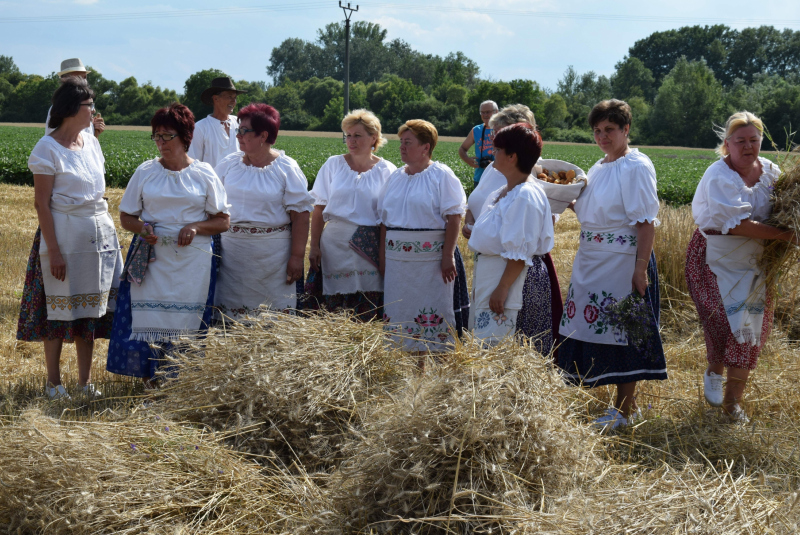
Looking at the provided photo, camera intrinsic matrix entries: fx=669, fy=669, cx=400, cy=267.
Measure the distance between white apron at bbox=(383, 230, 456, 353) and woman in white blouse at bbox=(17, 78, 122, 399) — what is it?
6.30ft

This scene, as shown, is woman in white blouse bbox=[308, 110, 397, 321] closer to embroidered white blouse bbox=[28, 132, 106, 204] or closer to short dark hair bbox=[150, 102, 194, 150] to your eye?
short dark hair bbox=[150, 102, 194, 150]

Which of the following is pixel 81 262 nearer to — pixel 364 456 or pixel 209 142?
pixel 209 142

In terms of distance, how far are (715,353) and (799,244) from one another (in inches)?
31.5

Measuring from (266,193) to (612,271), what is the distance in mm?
2344

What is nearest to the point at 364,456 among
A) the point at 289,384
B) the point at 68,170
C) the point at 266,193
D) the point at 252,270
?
the point at 289,384

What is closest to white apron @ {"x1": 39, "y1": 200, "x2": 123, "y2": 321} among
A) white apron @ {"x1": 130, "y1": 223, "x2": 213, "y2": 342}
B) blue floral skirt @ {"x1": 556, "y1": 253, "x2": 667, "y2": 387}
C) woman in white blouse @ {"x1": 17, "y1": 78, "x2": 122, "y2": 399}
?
woman in white blouse @ {"x1": 17, "y1": 78, "x2": 122, "y2": 399}

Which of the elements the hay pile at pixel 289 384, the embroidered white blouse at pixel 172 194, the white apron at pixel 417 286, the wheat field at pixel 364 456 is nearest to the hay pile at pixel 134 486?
the wheat field at pixel 364 456

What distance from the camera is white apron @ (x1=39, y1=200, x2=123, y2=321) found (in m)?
4.30

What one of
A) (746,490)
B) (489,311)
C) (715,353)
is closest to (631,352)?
(715,353)

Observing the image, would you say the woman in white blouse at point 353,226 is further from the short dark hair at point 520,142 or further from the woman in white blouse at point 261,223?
the short dark hair at point 520,142

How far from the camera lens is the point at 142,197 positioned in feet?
14.2

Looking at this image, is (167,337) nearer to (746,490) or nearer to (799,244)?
(746,490)

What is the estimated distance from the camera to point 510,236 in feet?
11.9

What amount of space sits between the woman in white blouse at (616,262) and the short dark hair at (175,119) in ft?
8.28
